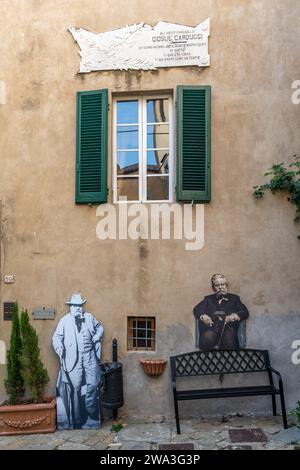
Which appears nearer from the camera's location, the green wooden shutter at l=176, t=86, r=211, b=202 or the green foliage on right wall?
the green foliage on right wall

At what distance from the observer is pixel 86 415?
545 centimetres

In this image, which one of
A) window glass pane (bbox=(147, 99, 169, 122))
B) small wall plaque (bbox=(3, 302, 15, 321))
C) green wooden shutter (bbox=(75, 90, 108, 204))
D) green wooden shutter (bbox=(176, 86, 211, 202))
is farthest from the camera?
window glass pane (bbox=(147, 99, 169, 122))

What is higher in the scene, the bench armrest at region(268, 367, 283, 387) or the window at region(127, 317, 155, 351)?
the window at region(127, 317, 155, 351)

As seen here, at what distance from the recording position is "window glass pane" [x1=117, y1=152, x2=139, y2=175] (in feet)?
19.5

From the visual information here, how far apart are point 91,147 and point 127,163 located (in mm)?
540

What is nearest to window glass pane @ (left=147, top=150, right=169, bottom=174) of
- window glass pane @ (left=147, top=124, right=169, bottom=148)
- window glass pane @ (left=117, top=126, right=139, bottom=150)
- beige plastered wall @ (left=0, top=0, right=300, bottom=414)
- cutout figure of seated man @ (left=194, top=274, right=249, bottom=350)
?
window glass pane @ (left=147, top=124, right=169, bottom=148)

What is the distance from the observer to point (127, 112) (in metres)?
6.04

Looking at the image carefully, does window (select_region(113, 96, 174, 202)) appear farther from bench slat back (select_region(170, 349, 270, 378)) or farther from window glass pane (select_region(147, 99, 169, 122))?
bench slat back (select_region(170, 349, 270, 378))

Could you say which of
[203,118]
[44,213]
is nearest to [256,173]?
[203,118]

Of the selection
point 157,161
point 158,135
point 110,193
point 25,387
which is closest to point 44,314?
point 25,387

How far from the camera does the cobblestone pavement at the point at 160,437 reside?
4.73 metres

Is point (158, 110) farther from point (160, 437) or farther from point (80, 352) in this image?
point (160, 437)

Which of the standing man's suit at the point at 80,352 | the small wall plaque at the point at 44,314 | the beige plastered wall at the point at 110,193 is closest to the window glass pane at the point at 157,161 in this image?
the beige plastered wall at the point at 110,193

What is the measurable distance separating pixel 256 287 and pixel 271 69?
9.51 feet
